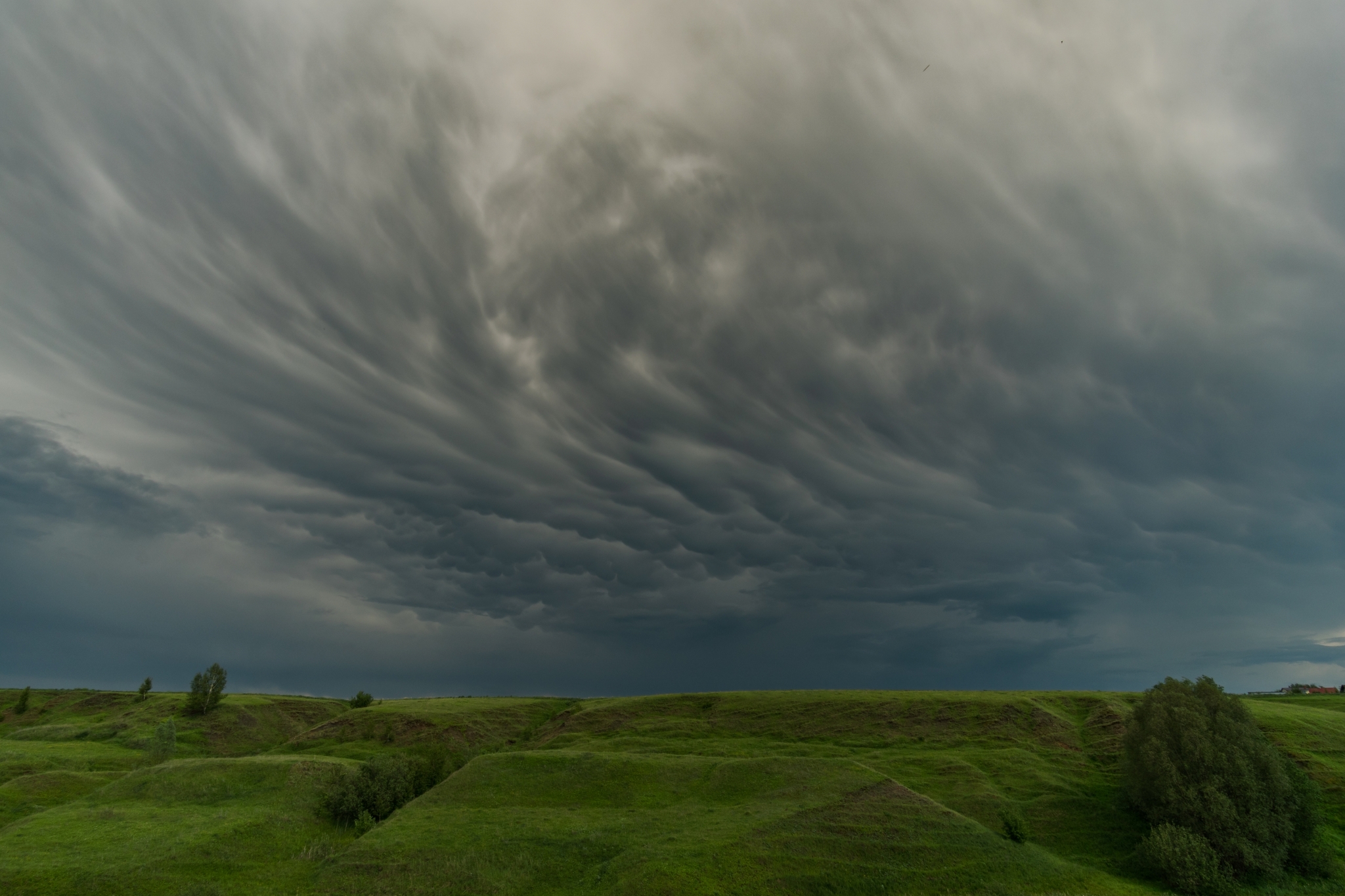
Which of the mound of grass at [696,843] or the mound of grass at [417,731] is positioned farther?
the mound of grass at [417,731]

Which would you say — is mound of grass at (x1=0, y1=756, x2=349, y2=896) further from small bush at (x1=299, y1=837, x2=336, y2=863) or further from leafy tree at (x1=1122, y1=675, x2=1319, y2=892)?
leafy tree at (x1=1122, y1=675, x2=1319, y2=892)

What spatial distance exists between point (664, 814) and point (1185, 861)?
5212 cm

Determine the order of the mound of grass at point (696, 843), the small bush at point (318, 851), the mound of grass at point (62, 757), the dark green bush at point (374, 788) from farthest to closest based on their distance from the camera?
the mound of grass at point (62, 757) → the dark green bush at point (374, 788) → the small bush at point (318, 851) → the mound of grass at point (696, 843)

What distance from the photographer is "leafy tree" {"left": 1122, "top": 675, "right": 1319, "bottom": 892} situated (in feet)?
213

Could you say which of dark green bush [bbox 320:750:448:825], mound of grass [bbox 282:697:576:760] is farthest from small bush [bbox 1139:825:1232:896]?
mound of grass [bbox 282:697:576:760]

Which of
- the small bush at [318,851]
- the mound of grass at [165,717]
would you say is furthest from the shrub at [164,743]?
the small bush at [318,851]

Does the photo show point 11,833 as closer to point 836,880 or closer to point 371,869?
point 371,869

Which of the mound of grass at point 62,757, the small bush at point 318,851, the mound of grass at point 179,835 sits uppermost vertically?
the mound of grass at point 62,757

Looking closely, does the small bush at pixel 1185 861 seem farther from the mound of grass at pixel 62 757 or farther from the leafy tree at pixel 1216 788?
the mound of grass at pixel 62 757

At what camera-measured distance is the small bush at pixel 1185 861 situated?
6025 centimetres

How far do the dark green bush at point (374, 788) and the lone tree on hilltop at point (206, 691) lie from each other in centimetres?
9789

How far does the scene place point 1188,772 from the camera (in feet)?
239

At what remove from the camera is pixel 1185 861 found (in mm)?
61312

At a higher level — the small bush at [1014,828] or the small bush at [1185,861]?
the small bush at [1014,828]
